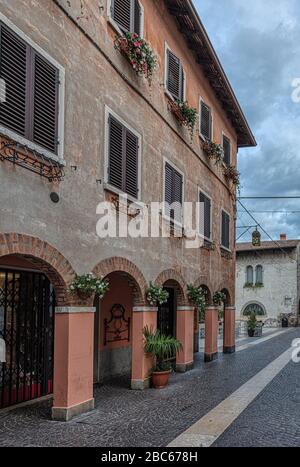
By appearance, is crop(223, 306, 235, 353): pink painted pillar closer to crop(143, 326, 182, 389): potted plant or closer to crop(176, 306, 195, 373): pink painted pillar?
crop(176, 306, 195, 373): pink painted pillar

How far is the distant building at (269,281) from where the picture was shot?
4044 centimetres

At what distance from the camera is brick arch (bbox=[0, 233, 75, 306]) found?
6522mm

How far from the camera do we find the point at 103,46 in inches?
365

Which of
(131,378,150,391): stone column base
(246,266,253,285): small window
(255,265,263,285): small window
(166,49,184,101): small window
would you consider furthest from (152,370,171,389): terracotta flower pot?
(246,266,253,285): small window

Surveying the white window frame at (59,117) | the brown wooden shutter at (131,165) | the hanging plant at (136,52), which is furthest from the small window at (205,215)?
the white window frame at (59,117)

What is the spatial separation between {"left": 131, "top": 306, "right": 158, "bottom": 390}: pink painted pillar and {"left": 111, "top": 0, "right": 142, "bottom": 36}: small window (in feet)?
19.7

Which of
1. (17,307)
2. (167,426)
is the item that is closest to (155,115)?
(17,307)

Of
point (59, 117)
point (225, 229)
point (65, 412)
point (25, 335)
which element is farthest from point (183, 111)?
point (65, 412)

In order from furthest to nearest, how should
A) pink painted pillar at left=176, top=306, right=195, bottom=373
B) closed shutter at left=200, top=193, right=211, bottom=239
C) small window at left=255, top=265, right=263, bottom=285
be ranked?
small window at left=255, top=265, right=263, bottom=285
closed shutter at left=200, top=193, right=211, bottom=239
pink painted pillar at left=176, top=306, right=195, bottom=373

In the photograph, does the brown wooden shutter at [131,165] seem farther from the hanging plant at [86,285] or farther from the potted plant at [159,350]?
the potted plant at [159,350]

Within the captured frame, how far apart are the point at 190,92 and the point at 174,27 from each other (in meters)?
1.95

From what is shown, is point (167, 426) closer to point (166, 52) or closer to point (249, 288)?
point (166, 52)

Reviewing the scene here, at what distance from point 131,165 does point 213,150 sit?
259 inches

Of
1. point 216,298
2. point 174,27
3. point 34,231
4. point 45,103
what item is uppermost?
point 174,27
